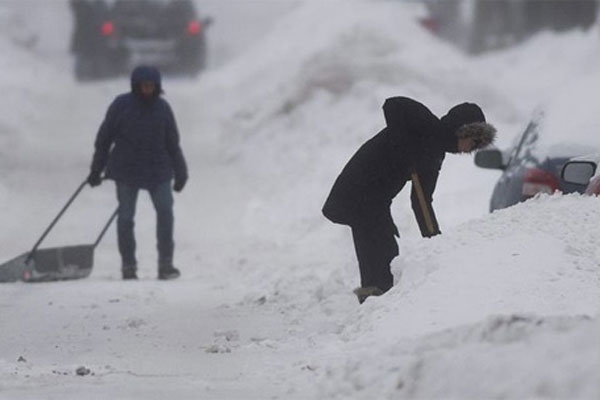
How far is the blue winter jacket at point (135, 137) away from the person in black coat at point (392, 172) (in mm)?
2839

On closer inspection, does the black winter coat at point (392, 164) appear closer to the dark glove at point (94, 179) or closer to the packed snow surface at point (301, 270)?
the packed snow surface at point (301, 270)

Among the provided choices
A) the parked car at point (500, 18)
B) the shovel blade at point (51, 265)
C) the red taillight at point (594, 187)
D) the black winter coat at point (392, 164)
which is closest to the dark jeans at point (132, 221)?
the shovel blade at point (51, 265)

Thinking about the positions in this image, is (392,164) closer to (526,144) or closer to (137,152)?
(526,144)

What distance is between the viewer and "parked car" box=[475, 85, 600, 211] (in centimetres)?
846

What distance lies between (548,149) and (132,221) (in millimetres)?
3349

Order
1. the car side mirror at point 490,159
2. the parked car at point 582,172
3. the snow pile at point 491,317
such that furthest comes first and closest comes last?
the car side mirror at point 490,159 < the parked car at point 582,172 < the snow pile at point 491,317

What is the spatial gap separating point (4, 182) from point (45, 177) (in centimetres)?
72

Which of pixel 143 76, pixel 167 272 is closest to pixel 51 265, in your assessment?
pixel 167 272

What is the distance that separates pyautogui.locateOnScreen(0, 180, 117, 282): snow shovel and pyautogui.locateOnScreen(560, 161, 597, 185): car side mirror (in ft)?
13.2

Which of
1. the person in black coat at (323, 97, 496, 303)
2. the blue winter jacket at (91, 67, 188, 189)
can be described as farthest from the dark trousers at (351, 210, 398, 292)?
the blue winter jacket at (91, 67, 188, 189)

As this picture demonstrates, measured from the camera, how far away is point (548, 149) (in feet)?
28.3

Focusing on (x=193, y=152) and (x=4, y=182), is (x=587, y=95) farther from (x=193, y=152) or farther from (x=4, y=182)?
(x=193, y=152)

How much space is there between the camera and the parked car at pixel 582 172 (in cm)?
780

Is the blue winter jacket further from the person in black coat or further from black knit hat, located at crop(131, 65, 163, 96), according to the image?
the person in black coat
